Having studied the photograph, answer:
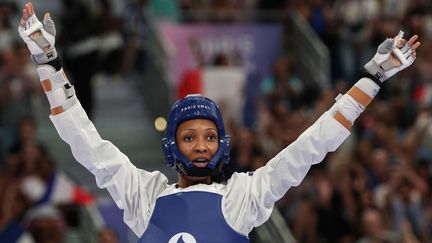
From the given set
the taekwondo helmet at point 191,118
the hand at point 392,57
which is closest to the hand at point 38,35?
the taekwondo helmet at point 191,118

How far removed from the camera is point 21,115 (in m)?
14.3

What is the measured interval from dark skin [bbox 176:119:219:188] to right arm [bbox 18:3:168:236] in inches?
12.5

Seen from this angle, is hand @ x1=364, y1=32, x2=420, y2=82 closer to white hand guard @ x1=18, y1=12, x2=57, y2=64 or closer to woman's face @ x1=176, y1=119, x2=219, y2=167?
woman's face @ x1=176, y1=119, x2=219, y2=167

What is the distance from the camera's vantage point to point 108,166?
672cm

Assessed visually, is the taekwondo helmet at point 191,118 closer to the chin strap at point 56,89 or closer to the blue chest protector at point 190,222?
the blue chest protector at point 190,222

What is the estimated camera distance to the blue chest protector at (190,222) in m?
6.58

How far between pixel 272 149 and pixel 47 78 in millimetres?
7904

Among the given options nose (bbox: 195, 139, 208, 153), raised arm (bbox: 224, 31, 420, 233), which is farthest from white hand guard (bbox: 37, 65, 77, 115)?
raised arm (bbox: 224, 31, 420, 233)

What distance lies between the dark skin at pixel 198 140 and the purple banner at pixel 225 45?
10103mm

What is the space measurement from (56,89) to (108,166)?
1.67 ft

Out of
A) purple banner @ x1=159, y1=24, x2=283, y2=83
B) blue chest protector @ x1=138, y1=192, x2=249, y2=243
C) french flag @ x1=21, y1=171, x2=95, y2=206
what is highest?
blue chest protector @ x1=138, y1=192, x2=249, y2=243

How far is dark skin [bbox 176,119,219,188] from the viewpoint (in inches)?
265

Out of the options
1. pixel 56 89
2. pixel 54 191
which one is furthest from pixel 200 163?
pixel 54 191

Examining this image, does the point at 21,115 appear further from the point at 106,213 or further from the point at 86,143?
the point at 86,143
